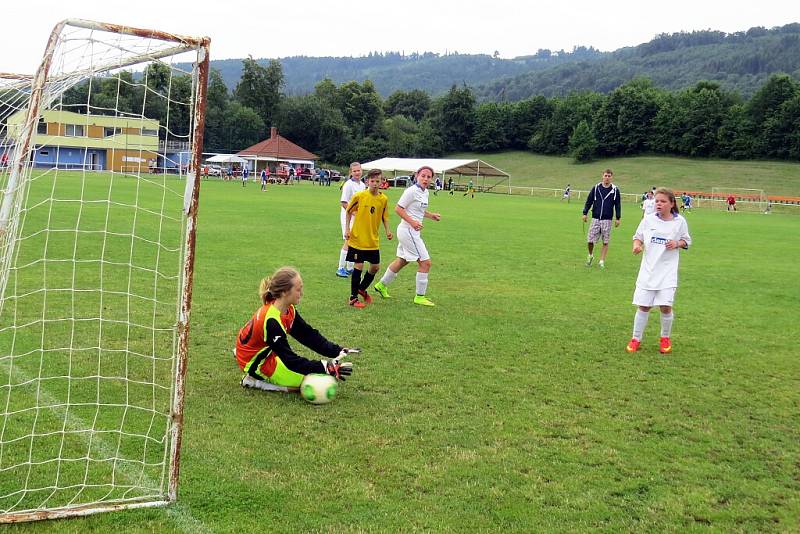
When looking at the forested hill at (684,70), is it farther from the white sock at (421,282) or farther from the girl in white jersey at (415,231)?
the white sock at (421,282)

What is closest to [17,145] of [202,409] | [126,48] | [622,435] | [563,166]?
[126,48]

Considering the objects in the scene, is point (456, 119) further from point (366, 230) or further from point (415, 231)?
point (366, 230)

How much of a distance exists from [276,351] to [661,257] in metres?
4.57

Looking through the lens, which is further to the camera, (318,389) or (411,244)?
(411,244)

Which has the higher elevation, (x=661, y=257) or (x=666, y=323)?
(x=661, y=257)

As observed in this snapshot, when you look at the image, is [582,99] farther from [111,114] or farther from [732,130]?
[111,114]

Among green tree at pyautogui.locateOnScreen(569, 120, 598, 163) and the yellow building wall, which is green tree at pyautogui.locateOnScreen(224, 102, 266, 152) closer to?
green tree at pyautogui.locateOnScreen(569, 120, 598, 163)

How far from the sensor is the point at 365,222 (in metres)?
9.67

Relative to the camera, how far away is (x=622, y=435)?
5172 millimetres

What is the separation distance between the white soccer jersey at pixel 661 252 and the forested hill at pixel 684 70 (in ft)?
465

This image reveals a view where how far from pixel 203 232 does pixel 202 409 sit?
41.6 ft

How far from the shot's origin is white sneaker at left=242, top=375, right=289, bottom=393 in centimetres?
580

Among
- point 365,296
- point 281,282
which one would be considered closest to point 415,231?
point 365,296

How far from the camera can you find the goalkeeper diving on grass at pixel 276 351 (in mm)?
5641
